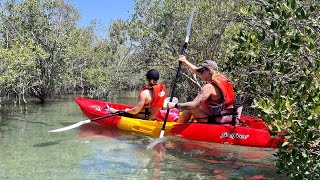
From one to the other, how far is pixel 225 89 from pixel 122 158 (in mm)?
2184

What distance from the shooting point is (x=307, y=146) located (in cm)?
299

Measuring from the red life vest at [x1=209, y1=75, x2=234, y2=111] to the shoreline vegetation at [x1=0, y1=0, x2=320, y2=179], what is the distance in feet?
0.50

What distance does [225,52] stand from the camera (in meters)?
9.04

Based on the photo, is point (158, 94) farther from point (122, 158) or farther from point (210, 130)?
point (122, 158)

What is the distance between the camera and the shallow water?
5.22 meters

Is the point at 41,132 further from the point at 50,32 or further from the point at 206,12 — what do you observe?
the point at 50,32

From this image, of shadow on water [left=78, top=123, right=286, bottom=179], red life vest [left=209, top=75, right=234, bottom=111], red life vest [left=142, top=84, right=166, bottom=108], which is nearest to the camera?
shadow on water [left=78, top=123, right=286, bottom=179]

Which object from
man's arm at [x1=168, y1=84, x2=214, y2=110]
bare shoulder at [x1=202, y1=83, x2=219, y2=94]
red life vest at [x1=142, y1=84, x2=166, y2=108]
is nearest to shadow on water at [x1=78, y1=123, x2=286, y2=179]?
man's arm at [x1=168, y1=84, x2=214, y2=110]

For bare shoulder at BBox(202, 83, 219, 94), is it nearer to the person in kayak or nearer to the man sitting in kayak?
the person in kayak

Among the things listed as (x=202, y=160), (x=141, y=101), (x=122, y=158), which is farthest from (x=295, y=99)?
(x=141, y=101)

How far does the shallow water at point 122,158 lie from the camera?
205 inches

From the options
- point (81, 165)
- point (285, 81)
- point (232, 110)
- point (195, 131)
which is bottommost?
point (81, 165)

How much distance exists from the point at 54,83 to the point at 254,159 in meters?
15.3

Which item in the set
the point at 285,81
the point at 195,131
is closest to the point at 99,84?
the point at 195,131
